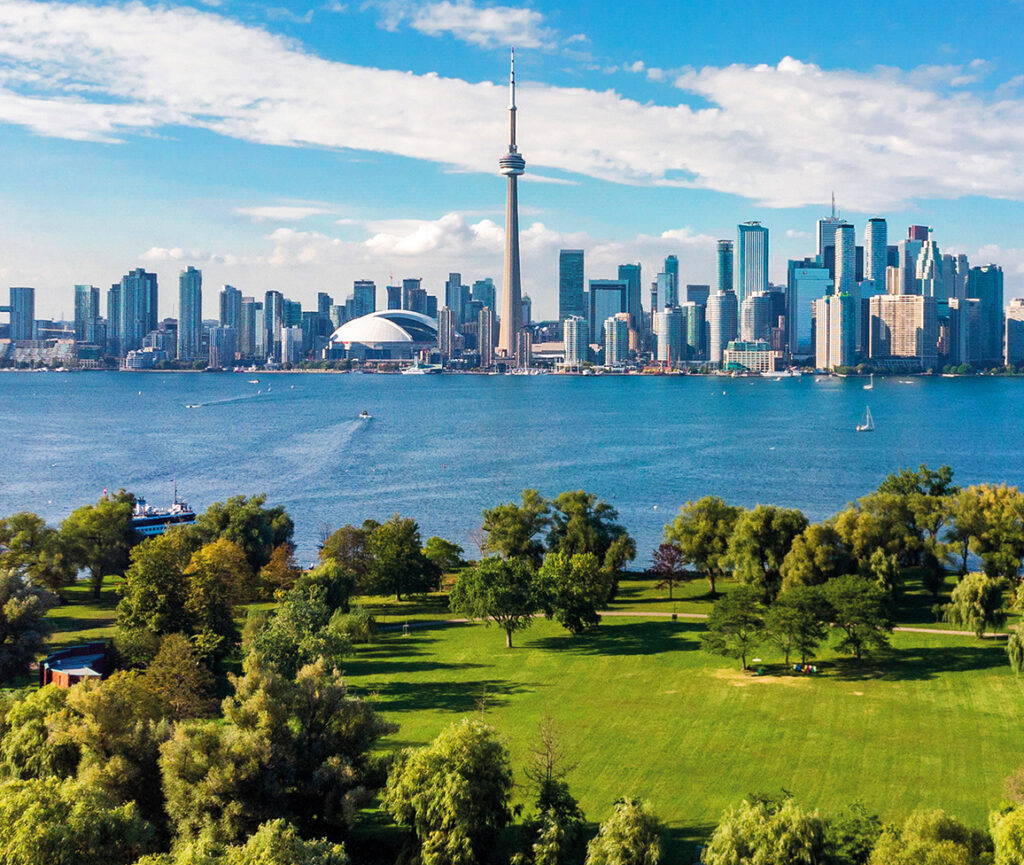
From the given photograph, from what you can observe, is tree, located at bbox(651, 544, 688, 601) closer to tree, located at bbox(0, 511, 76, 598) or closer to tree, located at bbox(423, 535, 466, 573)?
tree, located at bbox(423, 535, 466, 573)

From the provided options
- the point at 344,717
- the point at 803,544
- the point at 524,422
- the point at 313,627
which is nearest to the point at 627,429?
the point at 524,422

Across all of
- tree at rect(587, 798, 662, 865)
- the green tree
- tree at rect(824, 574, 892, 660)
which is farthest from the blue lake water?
tree at rect(587, 798, 662, 865)

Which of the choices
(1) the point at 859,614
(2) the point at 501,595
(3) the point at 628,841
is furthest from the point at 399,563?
(3) the point at 628,841

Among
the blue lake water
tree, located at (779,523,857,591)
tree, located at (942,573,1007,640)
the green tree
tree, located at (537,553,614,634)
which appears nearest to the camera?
the green tree

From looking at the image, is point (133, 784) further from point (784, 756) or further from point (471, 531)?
point (471, 531)

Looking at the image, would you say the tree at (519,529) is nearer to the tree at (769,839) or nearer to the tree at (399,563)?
the tree at (399,563)
